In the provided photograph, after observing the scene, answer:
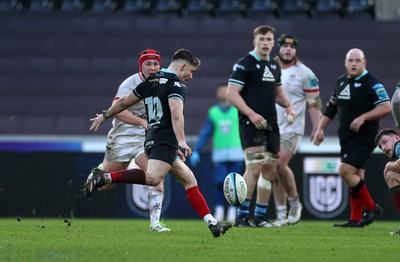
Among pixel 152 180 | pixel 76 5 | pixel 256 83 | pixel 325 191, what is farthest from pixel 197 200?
pixel 76 5

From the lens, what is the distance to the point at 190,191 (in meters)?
9.15

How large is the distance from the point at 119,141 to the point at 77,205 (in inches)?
192

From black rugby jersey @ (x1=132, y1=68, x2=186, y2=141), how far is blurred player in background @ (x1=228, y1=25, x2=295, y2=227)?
78.5 inches

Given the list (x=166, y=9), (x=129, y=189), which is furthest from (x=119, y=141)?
(x=166, y=9)

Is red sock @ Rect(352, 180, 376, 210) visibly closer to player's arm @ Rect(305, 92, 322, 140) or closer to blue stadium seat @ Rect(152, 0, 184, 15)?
player's arm @ Rect(305, 92, 322, 140)

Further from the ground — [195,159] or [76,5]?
[76,5]

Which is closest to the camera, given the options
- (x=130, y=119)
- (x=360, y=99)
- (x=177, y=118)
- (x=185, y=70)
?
(x=177, y=118)

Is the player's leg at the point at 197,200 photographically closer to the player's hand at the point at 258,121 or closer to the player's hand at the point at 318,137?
the player's hand at the point at 258,121

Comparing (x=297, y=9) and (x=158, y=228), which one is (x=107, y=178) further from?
(x=297, y=9)

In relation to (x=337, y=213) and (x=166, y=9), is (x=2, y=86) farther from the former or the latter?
(x=337, y=213)

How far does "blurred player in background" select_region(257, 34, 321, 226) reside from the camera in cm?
1230

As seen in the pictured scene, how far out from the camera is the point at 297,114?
12.7 m

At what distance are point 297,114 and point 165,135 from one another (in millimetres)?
3958

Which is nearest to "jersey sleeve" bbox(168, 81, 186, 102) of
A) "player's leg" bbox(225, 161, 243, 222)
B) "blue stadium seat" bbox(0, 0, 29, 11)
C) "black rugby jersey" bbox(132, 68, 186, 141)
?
"black rugby jersey" bbox(132, 68, 186, 141)
